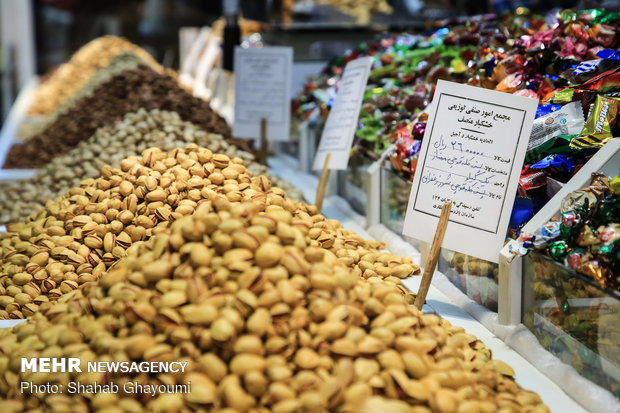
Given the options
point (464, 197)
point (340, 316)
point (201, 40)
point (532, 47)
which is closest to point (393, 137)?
point (532, 47)

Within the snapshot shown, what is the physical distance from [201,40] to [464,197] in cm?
455

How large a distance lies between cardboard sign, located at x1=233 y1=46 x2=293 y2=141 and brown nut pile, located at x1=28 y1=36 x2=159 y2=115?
245 cm

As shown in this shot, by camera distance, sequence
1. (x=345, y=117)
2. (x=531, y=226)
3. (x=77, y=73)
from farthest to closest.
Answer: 1. (x=77, y=73)
2. (x=345, y=117)
3. (x=531, y=226)

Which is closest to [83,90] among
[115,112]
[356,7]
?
[115,112]

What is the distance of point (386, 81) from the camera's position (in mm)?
2695

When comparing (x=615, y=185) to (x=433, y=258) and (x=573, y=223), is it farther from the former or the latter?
(x=433, y=258)

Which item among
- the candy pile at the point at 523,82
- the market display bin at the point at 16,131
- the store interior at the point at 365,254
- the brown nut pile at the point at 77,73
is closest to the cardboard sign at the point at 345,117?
the store interior at the point at 365,254

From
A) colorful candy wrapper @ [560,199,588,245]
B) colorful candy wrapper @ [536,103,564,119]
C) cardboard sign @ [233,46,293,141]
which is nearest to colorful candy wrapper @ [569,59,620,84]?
colorful candy wrapper @ [536,103,564,119]

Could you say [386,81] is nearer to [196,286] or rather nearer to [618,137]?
[618,137]

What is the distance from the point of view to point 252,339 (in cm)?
104

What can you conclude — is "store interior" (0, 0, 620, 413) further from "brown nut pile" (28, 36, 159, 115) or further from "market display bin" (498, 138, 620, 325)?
"brown nut pile" (28, 36, 159, 115)

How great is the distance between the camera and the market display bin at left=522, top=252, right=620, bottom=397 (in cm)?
116

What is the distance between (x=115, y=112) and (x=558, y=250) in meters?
2.29

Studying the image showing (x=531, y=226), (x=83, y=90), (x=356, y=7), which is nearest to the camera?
(x=531, y=226)
